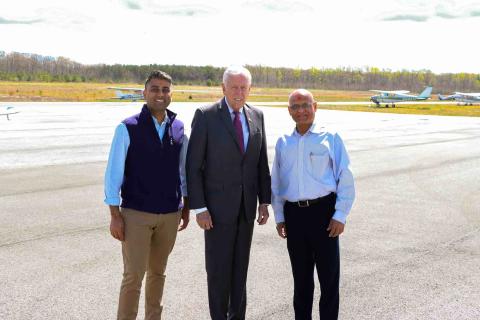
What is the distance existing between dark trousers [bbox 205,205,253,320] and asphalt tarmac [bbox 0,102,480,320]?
0.43 metres

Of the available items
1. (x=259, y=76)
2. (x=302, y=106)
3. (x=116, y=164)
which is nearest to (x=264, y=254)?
(x=302, y=106)

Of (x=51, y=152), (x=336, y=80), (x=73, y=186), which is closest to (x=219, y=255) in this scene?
(x=73, y=186)

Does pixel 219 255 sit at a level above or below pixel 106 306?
above

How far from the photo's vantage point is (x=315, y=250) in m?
3.43

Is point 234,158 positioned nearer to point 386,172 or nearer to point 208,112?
point 208,112

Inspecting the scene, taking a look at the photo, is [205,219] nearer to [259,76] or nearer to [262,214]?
[262,214]

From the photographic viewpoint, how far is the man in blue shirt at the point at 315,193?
11.0 ft

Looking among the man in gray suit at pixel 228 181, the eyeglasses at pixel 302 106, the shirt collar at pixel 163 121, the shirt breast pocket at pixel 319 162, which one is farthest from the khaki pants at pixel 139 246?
the eyeglasses at pixel 302 106

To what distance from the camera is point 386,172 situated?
37.2 ft

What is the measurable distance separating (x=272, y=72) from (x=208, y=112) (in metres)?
167

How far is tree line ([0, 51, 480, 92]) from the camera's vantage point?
14675cm

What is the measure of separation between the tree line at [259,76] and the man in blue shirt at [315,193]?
13743 cm

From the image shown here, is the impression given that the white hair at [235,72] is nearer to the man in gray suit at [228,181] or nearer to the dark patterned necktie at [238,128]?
the man in gray suit at [228,181]

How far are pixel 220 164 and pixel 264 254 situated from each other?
2.45 meters
